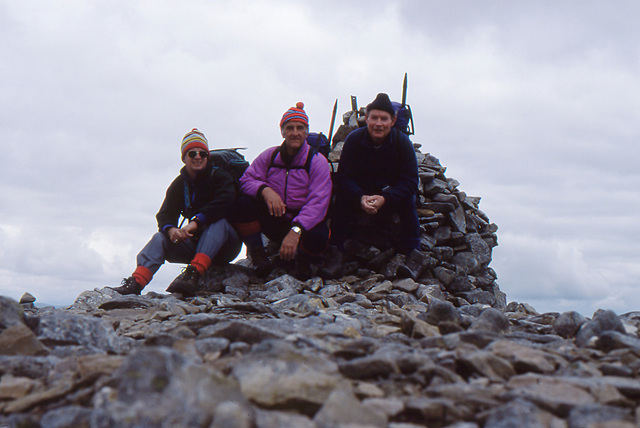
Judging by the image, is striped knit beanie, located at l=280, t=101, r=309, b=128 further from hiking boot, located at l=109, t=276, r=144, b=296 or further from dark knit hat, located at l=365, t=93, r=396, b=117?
hiking boot, located at l=109, t=276, r=144, b=296

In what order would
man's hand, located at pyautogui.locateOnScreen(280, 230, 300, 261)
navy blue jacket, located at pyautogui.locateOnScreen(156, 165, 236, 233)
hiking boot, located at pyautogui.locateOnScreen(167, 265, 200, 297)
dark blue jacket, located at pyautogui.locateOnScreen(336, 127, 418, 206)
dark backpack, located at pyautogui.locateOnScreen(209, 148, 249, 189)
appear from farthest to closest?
dark backpack, located at pyautogui.locateOnScreen(209, 148, 249, 189) → dark blue jacket, located at pyautogui.locateOnScreen(336, 127, 418, 206) → navy blue jacket, located at pyautogui.locateOnScreen(156, 165, 236, 233) → man's hand, located at pyautogui.locateOnScreen(280, 230, 300, 261) → hiking boot, located at pyautogui.locateOnScreen(167, 265, 200, 297)

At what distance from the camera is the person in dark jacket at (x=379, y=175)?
394 inches

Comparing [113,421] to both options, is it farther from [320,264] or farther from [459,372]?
[320,264]

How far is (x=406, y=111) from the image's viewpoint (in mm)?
11812

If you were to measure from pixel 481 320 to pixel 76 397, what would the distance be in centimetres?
391

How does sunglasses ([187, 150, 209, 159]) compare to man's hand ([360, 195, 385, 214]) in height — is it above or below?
above

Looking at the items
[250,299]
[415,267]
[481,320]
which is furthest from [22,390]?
[415,267]

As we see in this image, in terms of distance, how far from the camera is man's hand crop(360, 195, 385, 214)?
967cm

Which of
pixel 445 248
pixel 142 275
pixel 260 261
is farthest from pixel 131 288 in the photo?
pixel 445 248

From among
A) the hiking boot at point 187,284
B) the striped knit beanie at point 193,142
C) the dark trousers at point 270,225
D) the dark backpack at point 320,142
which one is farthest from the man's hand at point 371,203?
the hiking boot at point 187,284

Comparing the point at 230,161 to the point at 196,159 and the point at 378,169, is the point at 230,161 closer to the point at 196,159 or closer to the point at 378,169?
the point at 196,159

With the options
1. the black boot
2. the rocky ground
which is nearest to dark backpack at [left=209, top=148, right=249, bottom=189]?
the black boot

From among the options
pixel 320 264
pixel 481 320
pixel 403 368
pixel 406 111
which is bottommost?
pixel 403 368

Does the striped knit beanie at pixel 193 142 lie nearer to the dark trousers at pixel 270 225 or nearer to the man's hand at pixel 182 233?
the dark trousers at pixel 270 225
